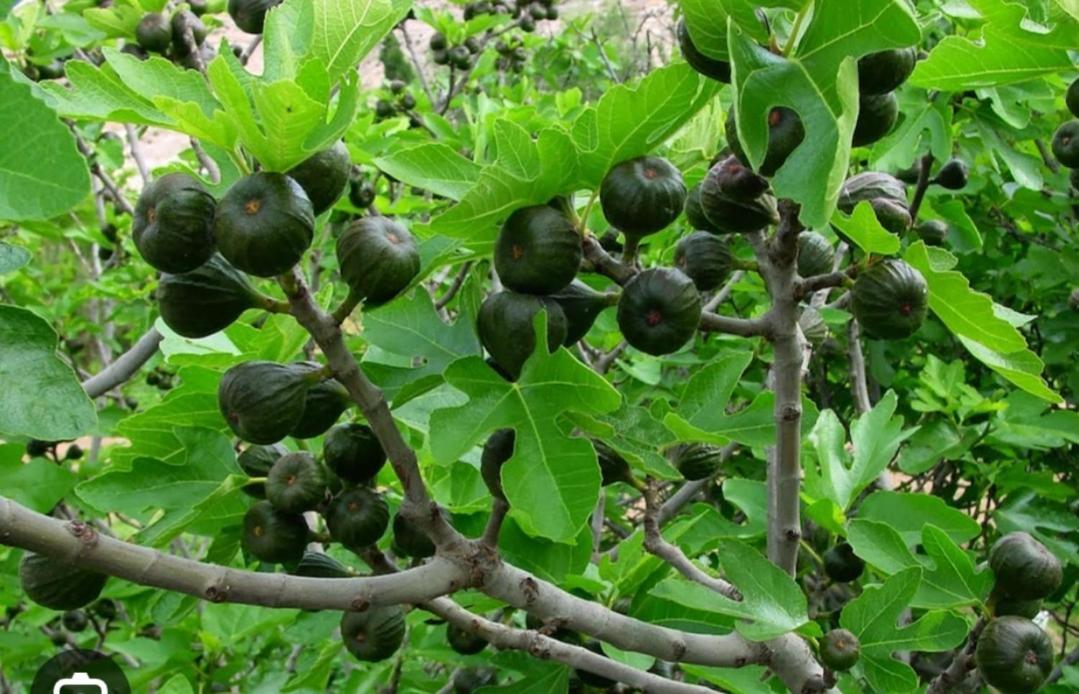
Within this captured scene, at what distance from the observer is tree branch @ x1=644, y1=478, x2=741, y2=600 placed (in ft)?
5.81

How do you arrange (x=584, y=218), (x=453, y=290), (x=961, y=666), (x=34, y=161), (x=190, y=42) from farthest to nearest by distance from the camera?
1. (x=453, y=290)
2. (x=190, y=42)
3. (x=961, y=666)
4. (x=584, y=218)
5. (x=34, y=161)

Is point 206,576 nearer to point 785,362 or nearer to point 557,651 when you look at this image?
point 557,651

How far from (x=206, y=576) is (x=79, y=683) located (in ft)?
3.24

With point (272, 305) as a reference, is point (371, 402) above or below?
below

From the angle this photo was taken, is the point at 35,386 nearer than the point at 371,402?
Yes

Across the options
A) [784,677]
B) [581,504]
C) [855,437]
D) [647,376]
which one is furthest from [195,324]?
[647,376]

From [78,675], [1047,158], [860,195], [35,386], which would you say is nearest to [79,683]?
[78,675]

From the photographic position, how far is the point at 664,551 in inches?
70.6

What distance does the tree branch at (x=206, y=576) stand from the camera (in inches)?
43.1

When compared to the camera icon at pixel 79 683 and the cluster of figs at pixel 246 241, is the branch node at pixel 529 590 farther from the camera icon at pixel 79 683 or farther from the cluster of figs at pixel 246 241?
the camera icon at pixel 79 683

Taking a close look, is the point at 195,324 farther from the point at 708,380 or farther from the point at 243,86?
the point at 708,380

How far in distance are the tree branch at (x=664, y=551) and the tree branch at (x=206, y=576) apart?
483 millimetres

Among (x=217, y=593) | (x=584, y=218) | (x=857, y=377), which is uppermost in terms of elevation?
(x=584, y=218)

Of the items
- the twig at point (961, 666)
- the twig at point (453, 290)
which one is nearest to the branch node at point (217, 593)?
the twig at point (961, 666)
